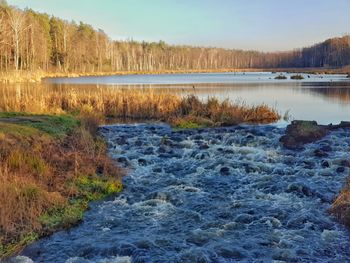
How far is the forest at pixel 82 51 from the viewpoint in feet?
252

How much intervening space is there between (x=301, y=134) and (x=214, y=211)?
35.9 feet

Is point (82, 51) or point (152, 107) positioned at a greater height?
point (82, 51)

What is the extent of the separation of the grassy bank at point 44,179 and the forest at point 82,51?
59.4 metres

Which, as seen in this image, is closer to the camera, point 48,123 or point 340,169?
point 340,169

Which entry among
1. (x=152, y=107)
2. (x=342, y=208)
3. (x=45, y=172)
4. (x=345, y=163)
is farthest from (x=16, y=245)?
(x=152, y=107)

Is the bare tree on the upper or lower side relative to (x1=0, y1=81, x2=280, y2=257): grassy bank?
upper

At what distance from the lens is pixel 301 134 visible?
63.7 feet

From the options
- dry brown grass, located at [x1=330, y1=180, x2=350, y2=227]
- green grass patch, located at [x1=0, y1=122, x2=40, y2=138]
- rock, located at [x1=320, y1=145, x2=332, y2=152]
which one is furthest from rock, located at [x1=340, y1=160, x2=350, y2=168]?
green grass patch, located at [x1=0, y1=122, x2=40, y2=138]

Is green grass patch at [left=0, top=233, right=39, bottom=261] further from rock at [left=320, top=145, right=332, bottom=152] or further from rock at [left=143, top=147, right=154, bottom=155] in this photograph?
rock at [left=320, top=145, right=332, bottom=152]

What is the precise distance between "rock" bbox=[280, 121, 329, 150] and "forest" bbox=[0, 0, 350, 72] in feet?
196

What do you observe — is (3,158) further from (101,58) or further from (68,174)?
(101,58)

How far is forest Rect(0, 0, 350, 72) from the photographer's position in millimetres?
76875

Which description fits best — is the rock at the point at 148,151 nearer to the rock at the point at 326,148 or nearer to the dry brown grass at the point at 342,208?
the rock at the point at 326,148

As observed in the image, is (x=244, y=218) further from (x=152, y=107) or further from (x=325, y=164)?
(x=152, y=107)
